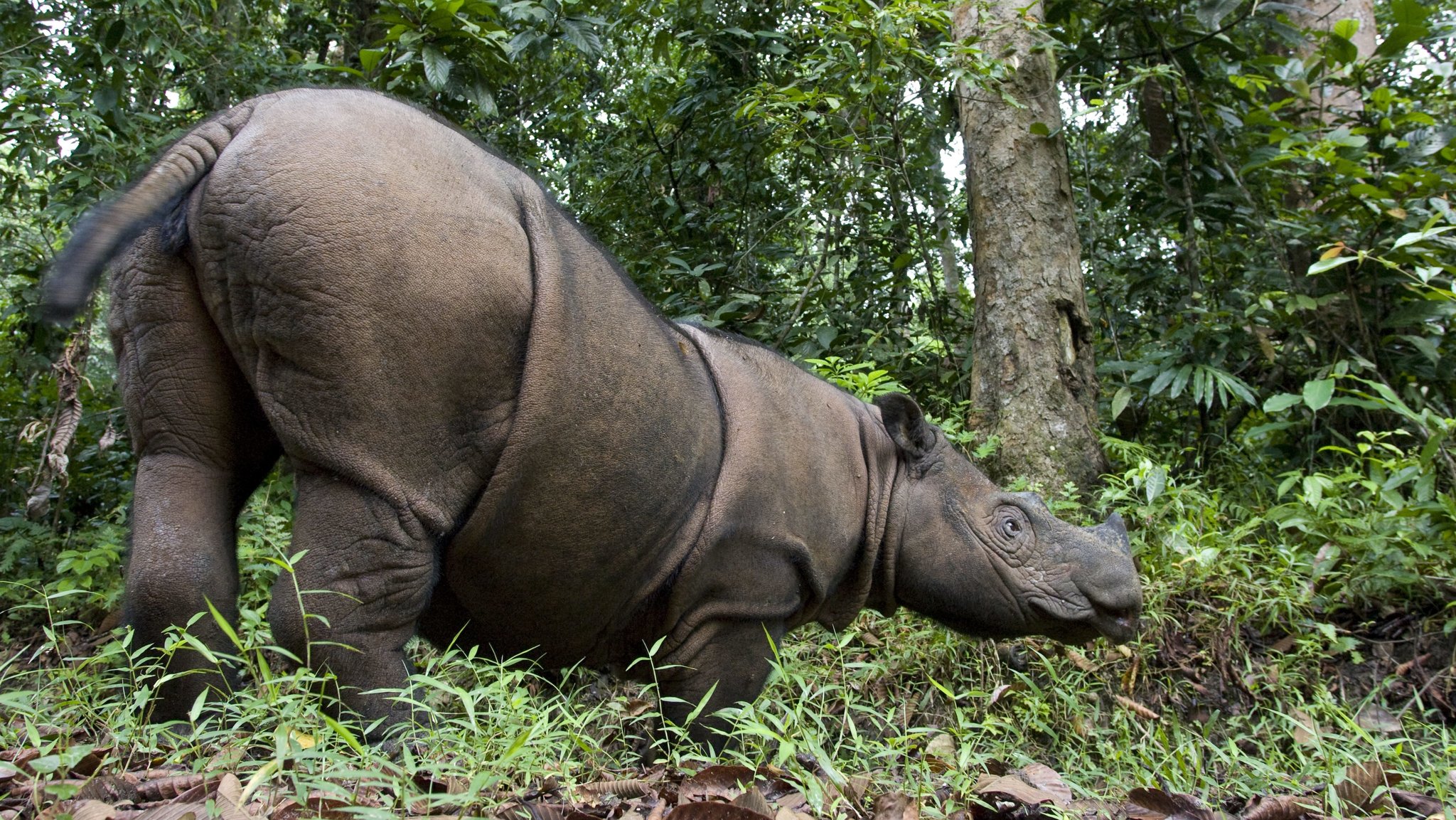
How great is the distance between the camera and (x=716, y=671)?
12.3 feet

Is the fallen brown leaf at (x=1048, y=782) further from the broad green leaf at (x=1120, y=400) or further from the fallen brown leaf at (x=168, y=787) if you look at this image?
the broad green leaf at (x=1120, y=400)

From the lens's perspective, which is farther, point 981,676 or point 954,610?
point 981,676

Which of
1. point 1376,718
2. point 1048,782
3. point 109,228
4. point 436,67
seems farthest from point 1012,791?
point 436,67

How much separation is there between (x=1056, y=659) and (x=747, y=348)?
81.6 inches

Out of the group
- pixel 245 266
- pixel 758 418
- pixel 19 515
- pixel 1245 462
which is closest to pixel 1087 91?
pixel 1245 462

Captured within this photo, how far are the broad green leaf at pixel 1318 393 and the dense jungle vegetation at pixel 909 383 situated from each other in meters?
0.02

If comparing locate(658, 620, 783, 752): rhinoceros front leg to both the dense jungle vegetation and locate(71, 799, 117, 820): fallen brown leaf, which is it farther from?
locate(71, 799, 117, 820): fallen brown leaf

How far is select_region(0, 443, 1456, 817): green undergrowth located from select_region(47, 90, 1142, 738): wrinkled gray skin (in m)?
0.24

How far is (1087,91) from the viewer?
7.46 metres

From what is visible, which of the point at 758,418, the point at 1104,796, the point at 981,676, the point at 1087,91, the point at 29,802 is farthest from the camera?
the point at 1087,91

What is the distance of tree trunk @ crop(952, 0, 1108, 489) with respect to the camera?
5.68 meters

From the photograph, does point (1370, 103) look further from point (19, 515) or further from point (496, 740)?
point (19, 515)

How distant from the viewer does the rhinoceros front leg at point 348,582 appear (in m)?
2.94

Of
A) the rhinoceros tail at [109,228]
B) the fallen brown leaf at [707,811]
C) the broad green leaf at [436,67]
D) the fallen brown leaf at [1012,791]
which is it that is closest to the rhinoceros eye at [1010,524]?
the fallen brown leaf at [1012,791]
